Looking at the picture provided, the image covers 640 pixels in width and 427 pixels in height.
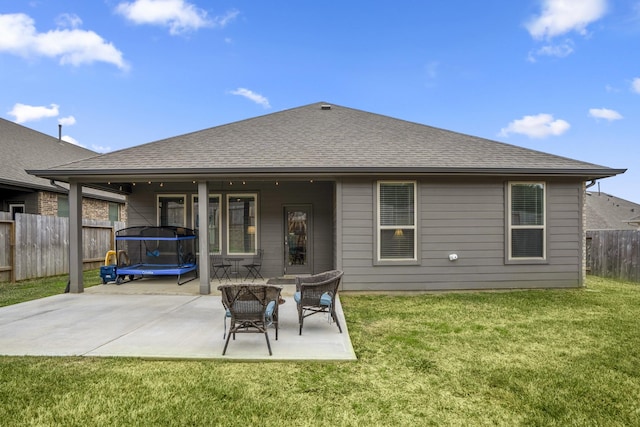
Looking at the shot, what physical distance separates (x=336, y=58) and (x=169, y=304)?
1454 centimetres

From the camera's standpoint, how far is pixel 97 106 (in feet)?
59.1

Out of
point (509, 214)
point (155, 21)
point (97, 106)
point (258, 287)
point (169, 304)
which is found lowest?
point (169, 304)

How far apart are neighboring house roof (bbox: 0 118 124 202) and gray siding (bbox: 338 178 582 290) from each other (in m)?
8.73

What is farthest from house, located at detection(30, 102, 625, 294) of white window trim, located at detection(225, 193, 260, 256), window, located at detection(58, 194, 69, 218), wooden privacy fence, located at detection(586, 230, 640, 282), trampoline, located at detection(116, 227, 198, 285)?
window, located at detection(58, 194, 69, 218)

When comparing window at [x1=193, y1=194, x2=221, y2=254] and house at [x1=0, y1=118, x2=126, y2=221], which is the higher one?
house at [x1=0, y1=118, x2=126, y2=221]

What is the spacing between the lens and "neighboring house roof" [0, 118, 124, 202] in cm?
1141

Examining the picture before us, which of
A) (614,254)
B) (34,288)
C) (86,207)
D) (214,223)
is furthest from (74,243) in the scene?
(614,254)

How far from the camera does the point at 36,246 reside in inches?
397

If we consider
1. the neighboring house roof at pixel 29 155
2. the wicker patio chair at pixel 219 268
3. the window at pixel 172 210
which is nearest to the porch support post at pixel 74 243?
the window at pixel 172 210

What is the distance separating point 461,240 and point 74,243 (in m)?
8.61

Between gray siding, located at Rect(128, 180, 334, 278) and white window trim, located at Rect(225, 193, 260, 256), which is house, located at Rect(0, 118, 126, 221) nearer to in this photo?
gray siding, located at Rect(128, 180, 334, 278)

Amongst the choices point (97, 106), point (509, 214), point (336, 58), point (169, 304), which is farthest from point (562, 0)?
point (97, 106)

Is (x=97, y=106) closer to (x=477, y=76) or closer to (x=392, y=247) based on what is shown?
(x=392, y=247)

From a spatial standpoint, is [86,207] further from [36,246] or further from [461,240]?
[461,240]
